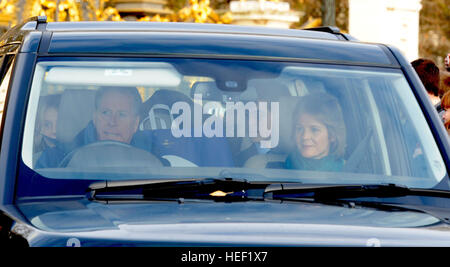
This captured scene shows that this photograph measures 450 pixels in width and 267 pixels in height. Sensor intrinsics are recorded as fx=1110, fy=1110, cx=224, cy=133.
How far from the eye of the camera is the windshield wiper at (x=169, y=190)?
3600 mm

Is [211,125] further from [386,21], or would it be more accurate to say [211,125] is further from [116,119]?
[386,21]

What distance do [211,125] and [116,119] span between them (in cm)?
36

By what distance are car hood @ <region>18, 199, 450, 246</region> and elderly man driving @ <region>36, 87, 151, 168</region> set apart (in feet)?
1.58

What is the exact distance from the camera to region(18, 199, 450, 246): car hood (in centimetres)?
306

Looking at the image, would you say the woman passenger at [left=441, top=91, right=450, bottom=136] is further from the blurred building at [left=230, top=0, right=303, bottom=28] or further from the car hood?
the blurred building at [left=230, top=0, right=303, bottom=28]

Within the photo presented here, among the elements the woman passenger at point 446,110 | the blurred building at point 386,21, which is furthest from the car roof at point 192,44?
the blurred building at point 386,21

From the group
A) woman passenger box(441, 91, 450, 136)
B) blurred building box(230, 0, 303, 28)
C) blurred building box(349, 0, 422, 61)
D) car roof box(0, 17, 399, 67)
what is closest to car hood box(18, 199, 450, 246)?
car roof box(0, 17, 399, 67)

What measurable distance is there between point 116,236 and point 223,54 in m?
1.19

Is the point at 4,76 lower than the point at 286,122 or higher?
higher

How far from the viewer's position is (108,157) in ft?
12.8

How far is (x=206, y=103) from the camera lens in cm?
405

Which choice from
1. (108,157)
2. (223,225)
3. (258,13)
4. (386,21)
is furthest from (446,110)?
(386,21)

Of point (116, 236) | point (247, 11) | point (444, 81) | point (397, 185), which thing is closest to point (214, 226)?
point (116, 236)

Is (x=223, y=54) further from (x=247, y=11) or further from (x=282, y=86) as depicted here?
(x=247, y=11)
